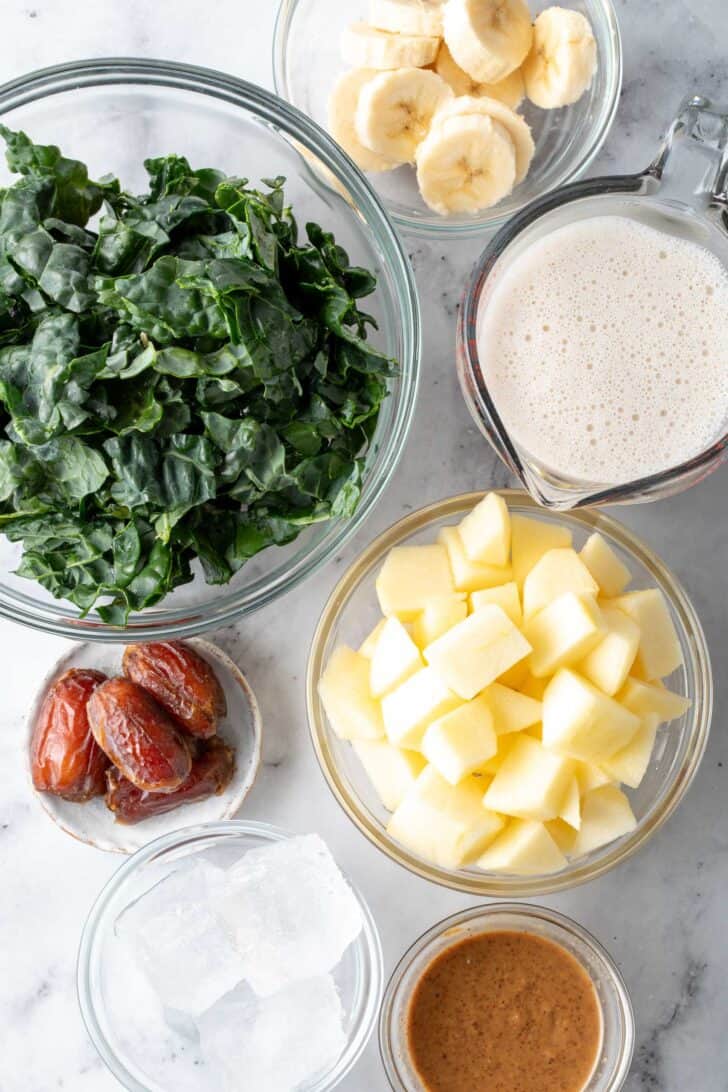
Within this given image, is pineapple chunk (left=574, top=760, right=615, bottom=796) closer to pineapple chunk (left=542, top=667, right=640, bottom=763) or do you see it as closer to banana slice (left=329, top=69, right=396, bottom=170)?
pineapple chunk (left=542, top=667, right=640, bottom=763)

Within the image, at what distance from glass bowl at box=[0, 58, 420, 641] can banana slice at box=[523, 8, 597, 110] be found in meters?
0.39

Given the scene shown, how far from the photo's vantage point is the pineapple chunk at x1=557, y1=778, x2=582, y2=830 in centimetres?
191

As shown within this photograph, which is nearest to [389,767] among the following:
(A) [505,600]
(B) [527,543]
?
(A) [505,600]

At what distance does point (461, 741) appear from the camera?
6.07ft

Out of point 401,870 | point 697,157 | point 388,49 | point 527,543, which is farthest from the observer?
point 401,870

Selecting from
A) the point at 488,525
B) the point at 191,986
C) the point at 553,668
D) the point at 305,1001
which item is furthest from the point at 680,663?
the point at 191,986

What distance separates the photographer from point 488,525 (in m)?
1.95

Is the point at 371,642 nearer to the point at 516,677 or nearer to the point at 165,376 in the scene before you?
the point at 516,677

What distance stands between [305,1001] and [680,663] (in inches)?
37.7

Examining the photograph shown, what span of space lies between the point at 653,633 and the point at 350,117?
1.06 metres

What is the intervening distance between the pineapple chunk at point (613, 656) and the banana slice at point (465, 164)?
2.53 ft

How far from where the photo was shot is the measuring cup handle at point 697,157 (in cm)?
176

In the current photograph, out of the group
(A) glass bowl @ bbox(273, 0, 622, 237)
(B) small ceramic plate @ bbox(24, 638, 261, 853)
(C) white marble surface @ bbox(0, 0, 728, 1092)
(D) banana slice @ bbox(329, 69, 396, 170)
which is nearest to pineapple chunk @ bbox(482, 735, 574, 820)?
(C) white marble surface @ bbox(0, 0, 728, 1092)

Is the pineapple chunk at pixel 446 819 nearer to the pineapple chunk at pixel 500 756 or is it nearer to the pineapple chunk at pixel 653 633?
the pineapple chunk at pixel 500 756
